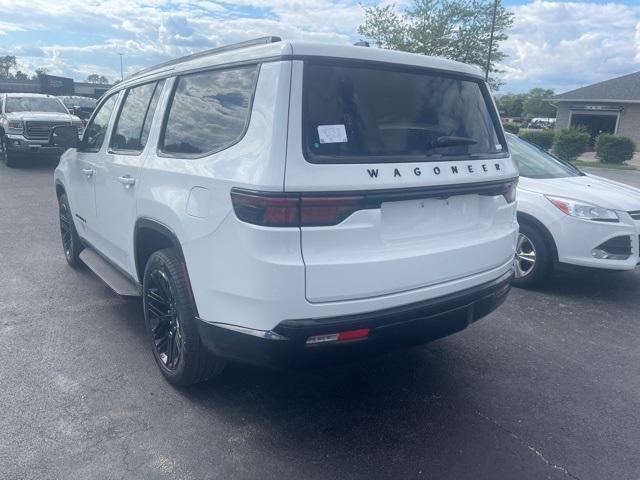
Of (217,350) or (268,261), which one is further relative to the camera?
(217,350)

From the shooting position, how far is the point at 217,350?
273 cm

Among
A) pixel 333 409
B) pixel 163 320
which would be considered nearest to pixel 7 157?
pixel 163 320

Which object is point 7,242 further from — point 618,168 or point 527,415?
point 618,168

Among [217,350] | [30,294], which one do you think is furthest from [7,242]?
[217,350]

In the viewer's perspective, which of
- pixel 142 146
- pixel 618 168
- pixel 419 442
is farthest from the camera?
pixel 618 168

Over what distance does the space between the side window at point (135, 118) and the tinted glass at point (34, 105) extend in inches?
514

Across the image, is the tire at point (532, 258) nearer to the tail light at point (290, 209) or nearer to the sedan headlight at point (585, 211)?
the sedan headlight at point (585, 211)

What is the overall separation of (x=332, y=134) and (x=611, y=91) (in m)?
38.8

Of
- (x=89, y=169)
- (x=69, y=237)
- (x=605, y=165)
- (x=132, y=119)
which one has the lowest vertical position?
(x=605, y=165)

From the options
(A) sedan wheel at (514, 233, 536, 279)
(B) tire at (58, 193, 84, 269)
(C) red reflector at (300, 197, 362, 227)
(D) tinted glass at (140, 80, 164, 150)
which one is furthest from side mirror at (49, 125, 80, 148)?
(A) sedan wheel at (514, 233, 536, 279)

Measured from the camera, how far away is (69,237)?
231 inches

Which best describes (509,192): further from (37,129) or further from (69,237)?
(37,129)

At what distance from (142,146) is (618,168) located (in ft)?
78.7

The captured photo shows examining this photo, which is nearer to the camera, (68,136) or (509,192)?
(509,192)
